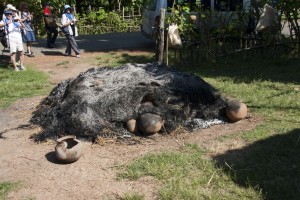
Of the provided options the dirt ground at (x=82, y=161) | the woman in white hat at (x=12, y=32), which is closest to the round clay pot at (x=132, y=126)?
the dirt ground at (x=82, y=161)

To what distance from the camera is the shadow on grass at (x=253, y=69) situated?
809 cm

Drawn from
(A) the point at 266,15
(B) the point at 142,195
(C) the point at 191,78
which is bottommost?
(B) the point at 142,195

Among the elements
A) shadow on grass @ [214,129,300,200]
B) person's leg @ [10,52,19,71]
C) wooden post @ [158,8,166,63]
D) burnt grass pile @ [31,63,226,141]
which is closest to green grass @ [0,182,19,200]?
burnt grass pile @ [31,63,226,141]

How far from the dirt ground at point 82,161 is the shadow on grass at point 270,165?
280 millimetres

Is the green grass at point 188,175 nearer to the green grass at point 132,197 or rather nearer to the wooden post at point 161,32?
the green grass at point 132,197

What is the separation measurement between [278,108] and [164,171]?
8.92 ft

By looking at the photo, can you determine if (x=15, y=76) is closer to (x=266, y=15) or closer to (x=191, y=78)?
(x=191, y=78)

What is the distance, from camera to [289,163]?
423 cm

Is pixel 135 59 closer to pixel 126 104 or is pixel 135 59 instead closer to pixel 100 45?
pixel 100 45

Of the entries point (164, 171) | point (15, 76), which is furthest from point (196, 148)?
point (15, 76)

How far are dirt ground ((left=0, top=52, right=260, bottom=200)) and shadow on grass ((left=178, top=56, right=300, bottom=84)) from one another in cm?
268

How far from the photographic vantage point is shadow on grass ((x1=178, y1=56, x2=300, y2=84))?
809 centimetres

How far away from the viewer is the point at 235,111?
5.44 meters

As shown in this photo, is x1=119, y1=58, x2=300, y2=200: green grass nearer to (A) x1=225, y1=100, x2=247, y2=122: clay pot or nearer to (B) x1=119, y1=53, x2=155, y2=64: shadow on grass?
(A) x1=225, y1=100, x2=247, y2=122: clay pot
